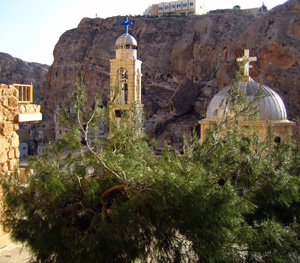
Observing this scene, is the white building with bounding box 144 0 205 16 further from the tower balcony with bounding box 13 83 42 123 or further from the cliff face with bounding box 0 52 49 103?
the tower balcony with bounding box 13 83 42 123

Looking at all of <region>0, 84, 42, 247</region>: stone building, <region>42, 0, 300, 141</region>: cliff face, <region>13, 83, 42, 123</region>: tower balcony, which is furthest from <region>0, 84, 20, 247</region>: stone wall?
<region>42, 0, 300, 141</region>: cliff face

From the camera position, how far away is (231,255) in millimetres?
3246

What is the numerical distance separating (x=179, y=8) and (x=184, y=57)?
1317 cm

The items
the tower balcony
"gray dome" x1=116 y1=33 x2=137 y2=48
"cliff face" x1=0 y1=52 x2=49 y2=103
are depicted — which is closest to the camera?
the tower balcony

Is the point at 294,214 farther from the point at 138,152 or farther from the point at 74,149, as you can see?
the point at 74,149

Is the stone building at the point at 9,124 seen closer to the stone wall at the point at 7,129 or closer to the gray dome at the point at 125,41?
the stone wall at the point at 7,129

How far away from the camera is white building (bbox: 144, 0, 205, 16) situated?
45688 mm

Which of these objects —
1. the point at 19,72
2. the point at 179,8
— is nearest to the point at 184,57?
the point at 179,8

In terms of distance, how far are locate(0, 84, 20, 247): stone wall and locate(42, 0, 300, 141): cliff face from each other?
2256cm

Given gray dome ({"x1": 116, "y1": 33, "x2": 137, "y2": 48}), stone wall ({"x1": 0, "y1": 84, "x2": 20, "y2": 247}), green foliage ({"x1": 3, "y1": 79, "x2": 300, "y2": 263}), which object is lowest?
green foliage ({"x1": 3, "y1": 79, "x2": 300, "y2": 263})

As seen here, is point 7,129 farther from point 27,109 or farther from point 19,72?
point 19,72

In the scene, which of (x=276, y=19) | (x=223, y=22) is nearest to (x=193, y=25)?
(x=223, y=22)

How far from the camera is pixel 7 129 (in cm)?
508

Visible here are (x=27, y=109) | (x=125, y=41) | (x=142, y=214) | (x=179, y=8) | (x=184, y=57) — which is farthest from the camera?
(x=179, y=8)
